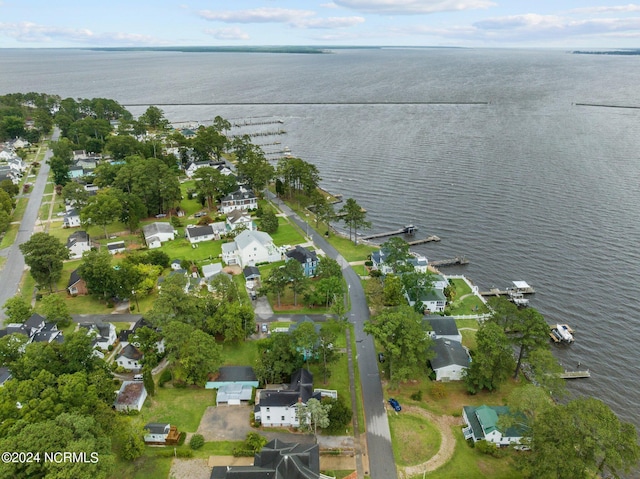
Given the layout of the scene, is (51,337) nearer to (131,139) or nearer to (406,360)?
(406,360)

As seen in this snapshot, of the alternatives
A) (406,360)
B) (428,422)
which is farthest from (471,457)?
(406,360)

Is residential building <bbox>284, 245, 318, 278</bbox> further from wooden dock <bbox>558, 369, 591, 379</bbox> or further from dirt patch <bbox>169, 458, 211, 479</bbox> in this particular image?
wooden dock <bbox>558, 369, 591, 379</bbox>

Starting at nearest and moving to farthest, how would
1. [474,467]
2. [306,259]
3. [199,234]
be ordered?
[474,467], [306,259], [199,234]

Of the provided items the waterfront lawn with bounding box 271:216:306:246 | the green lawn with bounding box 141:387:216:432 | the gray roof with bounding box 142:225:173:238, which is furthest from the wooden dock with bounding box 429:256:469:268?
the gray roof with bounding box 142:225:173:238

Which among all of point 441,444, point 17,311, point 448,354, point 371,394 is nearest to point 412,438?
point 441,444

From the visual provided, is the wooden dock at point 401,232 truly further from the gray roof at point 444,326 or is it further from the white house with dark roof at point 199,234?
the gray roof at point 444,326

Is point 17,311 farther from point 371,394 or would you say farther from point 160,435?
point 371,394
